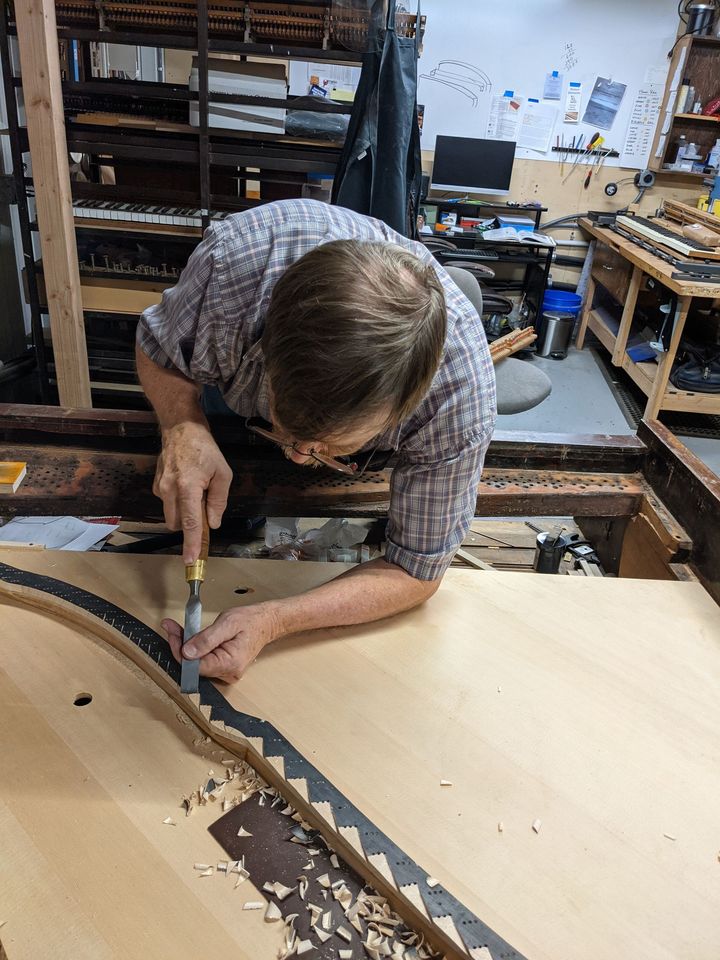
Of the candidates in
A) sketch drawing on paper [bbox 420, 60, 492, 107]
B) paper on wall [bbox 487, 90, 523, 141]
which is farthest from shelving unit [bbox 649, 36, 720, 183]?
sketch drawing on paper [bbox 420, 60, 492, 107]

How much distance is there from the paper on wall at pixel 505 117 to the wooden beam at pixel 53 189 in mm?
4273

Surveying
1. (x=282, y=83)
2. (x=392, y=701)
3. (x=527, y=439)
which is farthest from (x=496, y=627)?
(x=282, y=83)

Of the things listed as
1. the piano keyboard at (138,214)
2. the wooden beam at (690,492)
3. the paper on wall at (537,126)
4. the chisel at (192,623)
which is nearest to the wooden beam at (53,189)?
the piano keyboard at (138,214)

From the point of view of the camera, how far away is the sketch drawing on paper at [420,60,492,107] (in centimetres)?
599

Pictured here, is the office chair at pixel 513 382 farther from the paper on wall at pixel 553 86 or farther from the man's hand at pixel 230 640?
the paper on wall at pixel 553 86

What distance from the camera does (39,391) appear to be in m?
3.95

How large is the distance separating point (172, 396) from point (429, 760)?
0.92 meters

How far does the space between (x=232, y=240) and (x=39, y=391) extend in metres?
3.08

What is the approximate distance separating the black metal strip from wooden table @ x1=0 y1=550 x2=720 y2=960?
0.02m

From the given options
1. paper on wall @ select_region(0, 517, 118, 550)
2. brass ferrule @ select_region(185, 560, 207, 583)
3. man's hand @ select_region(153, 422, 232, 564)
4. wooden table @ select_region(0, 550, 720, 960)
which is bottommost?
paper on wall @ select_region(0, 517, 118, 550)

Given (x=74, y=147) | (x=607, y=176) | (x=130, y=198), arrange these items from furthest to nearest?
(x=607, y=176), (x=130, y=198), (x=74, y=147)

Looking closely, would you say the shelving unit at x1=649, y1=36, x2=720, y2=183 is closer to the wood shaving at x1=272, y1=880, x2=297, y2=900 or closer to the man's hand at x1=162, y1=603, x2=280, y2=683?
the man's hand at x1=162, y1=603, x2=280, y2=683

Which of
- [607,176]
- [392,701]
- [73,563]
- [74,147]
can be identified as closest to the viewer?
[392,701]

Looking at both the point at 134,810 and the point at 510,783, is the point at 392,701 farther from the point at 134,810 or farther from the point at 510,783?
the point at 134,810
